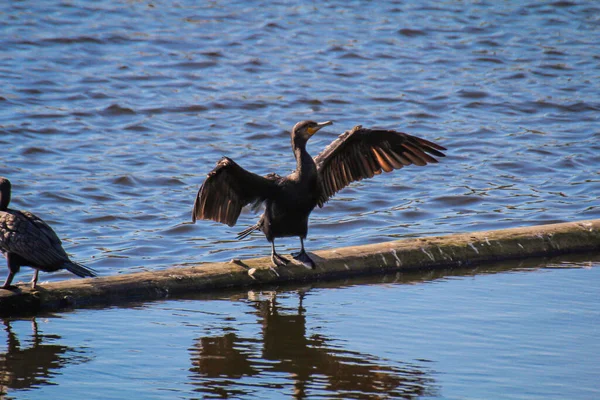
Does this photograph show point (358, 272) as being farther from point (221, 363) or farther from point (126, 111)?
point (126, 111)

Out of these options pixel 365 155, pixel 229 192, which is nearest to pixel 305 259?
pixel 229 192

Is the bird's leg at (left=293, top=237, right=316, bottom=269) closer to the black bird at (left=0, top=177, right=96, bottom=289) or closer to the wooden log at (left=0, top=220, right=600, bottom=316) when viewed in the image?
the wooden log at (left=0, top=220, right=600, bottom=316)

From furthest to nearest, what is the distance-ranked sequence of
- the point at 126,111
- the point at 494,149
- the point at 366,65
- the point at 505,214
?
the point at 366,65 → the point at 126,111 → the point at 494,149 → the point at 505,214

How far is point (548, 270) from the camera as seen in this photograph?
272 inches

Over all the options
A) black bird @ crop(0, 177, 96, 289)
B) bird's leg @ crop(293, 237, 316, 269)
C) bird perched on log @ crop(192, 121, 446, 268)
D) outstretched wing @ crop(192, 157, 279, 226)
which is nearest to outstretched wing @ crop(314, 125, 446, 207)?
bird perched on log @ crop(192, 121, 446, 268)

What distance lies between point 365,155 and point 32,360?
3.08 metres

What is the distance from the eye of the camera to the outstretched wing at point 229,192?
6.66m

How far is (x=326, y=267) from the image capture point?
6543mm

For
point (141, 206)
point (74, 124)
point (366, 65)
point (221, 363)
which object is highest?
point (366, 65)

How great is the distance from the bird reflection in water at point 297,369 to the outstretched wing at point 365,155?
1.77 metres

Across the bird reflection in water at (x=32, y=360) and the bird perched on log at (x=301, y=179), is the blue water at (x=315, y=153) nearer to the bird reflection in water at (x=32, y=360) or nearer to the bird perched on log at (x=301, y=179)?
the bird reflection in water at (x=32, y=360)

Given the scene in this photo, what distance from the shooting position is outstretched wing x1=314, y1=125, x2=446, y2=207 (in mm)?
7109

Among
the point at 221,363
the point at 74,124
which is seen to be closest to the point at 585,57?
the point at 74,124

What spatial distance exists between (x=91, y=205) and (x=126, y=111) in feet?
13.4
